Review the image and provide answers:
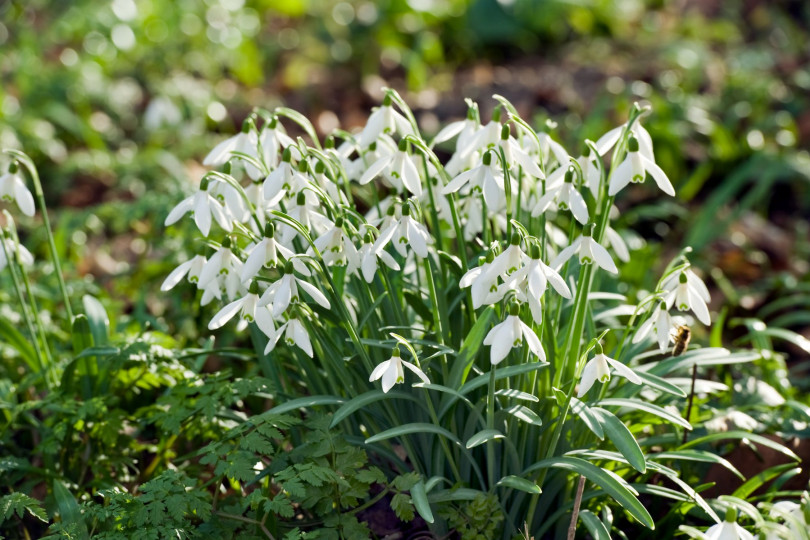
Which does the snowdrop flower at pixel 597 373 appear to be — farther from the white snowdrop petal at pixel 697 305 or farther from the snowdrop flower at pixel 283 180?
the snowdrop flower at pixel 283 180

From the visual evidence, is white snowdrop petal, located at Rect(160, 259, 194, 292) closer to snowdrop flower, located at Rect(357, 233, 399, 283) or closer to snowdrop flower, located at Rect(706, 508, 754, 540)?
snowdrop flower, located at Rect(357, 233, 399, 283)

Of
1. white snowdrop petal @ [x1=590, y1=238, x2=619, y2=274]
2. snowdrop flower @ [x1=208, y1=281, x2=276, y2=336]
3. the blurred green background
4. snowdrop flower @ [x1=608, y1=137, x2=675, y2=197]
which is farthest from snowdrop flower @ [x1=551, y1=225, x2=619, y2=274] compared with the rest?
the blurred green background

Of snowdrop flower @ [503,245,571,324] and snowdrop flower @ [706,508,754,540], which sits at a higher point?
snowdrop flower @ [503,245,571,324]

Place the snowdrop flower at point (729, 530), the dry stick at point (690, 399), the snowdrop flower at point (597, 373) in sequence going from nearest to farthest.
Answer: the snowdrop flower at point (729, 530) < the snowdrop flower at point (597, 373) < the dry stick at point (690, 399)

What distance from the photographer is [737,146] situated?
12.6ft

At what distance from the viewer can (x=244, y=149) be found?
191cm

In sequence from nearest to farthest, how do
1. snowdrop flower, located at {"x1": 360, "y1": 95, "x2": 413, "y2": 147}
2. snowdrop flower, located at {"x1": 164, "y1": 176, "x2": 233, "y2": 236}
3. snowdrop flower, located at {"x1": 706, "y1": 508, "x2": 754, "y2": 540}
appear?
1. snowdrop flower, located at {"x1": 706, "y1": 508, "x2": 754, "y2": 540}
2. snowdrop flower, located at {"x1": 164, "y1": 176, "x2": 233, "y2": 236}
3. snowdrop flower, located at {"x1": 360, "y1": 95, "x2": 413, "y2": 147}

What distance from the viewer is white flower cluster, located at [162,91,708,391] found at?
1612 mm

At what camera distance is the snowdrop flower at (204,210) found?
68.1 inches

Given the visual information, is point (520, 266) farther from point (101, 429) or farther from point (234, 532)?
point (101, 429)

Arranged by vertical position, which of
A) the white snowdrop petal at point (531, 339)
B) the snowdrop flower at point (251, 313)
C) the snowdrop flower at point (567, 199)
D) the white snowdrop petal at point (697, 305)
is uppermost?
the snowdrop flower at point (567, 199)

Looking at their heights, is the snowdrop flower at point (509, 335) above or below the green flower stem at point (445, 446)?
above

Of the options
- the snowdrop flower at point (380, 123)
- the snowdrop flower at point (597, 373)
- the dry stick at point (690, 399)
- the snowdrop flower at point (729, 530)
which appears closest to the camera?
the snowdrop flower at point (729, 530)

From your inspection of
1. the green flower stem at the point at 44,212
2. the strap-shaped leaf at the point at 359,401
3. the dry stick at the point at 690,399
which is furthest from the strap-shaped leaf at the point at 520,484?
the green flower stem at the point at 44,212
